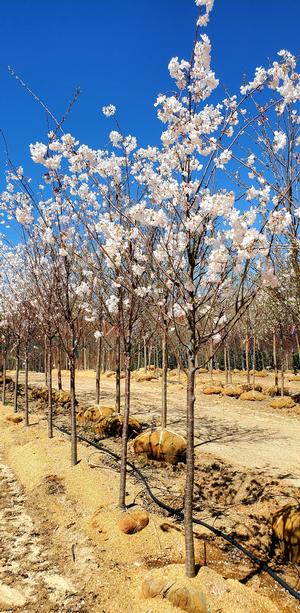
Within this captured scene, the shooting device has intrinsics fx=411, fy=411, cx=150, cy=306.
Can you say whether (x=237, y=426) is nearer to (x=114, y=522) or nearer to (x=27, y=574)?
(x=114, y=522)

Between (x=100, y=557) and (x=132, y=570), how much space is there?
67 cm

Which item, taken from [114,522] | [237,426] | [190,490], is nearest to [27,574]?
[114,522]

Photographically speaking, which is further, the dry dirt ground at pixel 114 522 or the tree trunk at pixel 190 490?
the dry dirt ground at pixel 114 522

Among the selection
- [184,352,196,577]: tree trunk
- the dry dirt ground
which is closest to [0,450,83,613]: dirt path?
the dry dirt ground

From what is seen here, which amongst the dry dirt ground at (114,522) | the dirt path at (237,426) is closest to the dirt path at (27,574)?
the dry dirt ground at (114,522)

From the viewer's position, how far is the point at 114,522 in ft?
22.6

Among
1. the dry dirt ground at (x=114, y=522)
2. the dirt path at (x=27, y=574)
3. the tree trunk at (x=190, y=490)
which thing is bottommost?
the dirt path at (x=27, y=574)

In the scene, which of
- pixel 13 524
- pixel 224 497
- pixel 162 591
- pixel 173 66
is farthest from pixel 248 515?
pixel 173 66

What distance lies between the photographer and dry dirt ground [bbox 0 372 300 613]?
5.22 meters

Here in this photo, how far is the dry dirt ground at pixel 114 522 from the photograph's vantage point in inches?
206

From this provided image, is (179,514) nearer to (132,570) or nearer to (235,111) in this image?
(132,570)

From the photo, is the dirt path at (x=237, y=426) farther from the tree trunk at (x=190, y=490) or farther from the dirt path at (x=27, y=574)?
the dirt path at (x=27, y=574)

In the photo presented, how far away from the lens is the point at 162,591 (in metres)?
4.85

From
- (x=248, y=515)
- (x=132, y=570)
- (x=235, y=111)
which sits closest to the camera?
(x=235, y=111)
